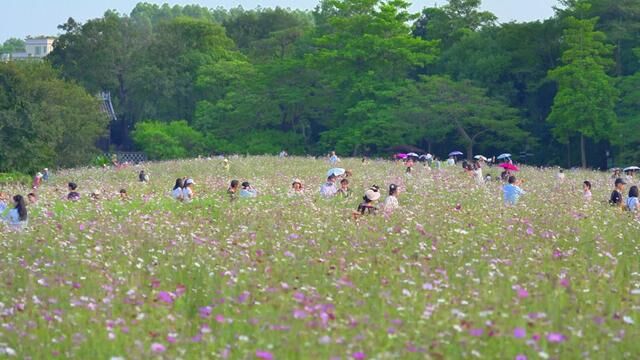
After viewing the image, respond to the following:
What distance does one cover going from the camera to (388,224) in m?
13.3

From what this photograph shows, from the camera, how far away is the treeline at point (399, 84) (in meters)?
46.4

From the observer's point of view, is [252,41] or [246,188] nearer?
[246,188]

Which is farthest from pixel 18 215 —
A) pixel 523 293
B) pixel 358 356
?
pixel 358 356

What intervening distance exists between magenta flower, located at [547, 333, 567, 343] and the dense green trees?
45.1 meters

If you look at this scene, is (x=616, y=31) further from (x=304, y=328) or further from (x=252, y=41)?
(x=304, y=328)

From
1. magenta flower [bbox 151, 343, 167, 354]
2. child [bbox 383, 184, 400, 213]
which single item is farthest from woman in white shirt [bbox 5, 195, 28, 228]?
magenta flower [bbox 151, 343, 167, 354]

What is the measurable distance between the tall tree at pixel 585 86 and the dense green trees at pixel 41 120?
23193 millimetres

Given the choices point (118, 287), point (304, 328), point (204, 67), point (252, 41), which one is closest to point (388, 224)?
point (118, 287)

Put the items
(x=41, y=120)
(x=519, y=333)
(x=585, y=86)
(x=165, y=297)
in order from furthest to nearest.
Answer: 1. (x=41, y=120)
2. (x=585, y=86)
3. (x=165, y=297)
4. (x=519, y=333)

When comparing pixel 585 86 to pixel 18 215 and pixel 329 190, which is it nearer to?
pixel 329 190

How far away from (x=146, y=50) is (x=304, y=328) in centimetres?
6089

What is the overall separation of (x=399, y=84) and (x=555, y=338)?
47.2 metres

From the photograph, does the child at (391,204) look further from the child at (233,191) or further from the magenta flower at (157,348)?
the magenta flower at (157,348)

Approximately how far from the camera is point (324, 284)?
9.76 m
